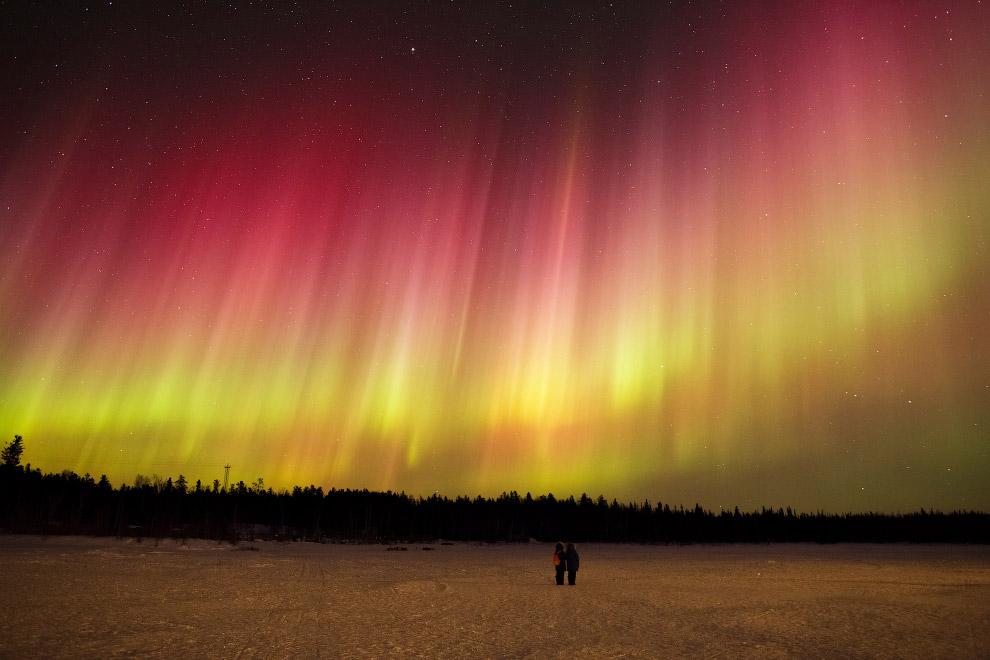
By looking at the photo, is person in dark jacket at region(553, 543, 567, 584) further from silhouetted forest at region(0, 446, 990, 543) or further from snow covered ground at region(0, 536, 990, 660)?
silhouetted forest at region(0, 446, 990, 543)

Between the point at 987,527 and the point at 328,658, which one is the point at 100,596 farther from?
the point at 987,527

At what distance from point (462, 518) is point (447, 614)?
125 m

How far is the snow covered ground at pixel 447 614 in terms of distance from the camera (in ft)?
41.1

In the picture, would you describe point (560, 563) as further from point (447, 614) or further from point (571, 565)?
point (447, 614)

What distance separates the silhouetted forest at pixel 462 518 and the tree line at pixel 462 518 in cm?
25

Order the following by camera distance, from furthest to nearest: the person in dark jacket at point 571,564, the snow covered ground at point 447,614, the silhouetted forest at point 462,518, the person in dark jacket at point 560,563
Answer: the silhouetted forest at point 462,518
the person in dark jacket at point 560,563
the person in dark jacket at point 571,564
the snow covered ground at point 447,614

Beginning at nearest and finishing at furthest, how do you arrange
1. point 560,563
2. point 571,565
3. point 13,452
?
1. point 571,565
2. point 560,563
3. point 13,452

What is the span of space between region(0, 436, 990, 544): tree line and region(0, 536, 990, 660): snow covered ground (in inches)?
2641

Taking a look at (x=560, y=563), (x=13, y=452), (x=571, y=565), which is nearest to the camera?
(x=571, y=565)

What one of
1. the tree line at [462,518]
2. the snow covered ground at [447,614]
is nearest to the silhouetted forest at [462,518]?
the tree line at [462,518]

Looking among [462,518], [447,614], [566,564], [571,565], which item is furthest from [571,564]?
[462,518]

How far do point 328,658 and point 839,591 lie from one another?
22.3m

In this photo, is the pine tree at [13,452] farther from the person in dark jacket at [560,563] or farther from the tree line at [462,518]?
the person in dark jacket at [560,563]

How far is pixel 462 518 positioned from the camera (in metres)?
138
